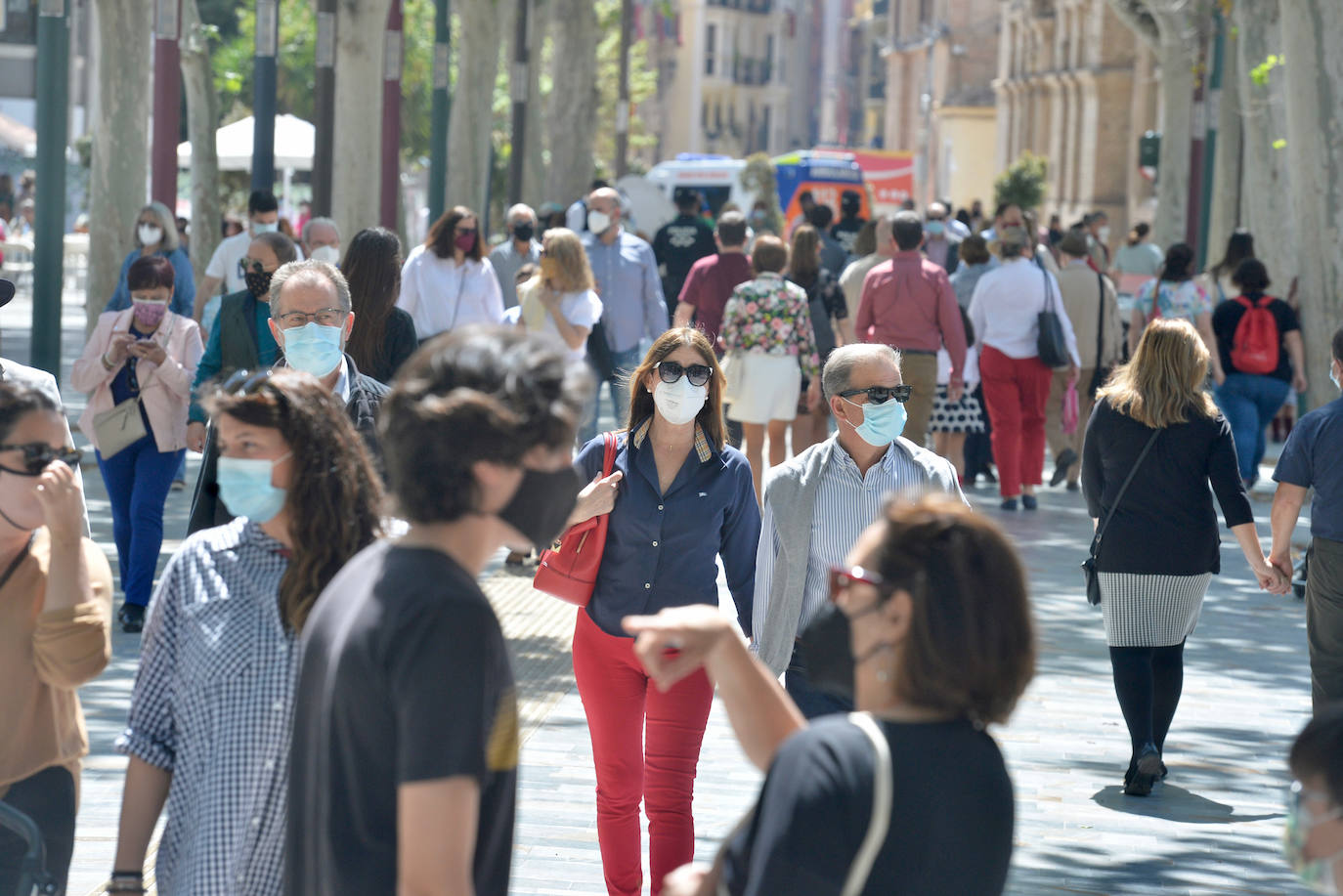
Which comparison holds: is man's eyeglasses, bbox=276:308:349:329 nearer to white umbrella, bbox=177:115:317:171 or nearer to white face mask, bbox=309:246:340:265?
white face mask, bbox=309:246:340:265

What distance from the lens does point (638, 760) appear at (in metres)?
5.15

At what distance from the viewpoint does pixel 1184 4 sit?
26.5 metres

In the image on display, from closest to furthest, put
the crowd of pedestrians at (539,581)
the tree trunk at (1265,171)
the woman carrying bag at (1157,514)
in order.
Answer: the crowd of pedestrians at (539,581) → the woman carrying bag at (1157,514) → the tree trunk at (1265,171)

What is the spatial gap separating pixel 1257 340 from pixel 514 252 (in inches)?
197

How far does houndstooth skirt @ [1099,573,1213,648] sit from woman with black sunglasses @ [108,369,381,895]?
400 centimetres

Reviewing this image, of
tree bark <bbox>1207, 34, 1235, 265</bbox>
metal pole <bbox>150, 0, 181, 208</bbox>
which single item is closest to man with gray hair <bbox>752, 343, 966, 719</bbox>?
metal pole <bbox>150, 0, 181, 208</bbox>

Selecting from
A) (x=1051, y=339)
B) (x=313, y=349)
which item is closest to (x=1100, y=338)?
(x=1051, y=339)

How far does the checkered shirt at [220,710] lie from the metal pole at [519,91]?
2596 centimetres

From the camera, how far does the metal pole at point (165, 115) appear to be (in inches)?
619

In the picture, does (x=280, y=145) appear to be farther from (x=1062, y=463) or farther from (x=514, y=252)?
(x=1062, y=463)

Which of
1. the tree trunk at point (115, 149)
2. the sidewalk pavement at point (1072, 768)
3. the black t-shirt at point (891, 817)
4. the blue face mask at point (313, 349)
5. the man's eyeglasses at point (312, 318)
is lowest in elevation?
the sidewalk pavement at point (1072, 768)

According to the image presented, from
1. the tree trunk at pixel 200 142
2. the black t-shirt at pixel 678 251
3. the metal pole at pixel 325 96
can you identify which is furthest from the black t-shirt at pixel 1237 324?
the tree trunk at pixel 200 142

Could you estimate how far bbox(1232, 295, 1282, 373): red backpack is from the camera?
44.3ft

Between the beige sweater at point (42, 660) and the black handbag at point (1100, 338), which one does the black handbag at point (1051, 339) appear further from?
the beige sweater at point (42, 660)
